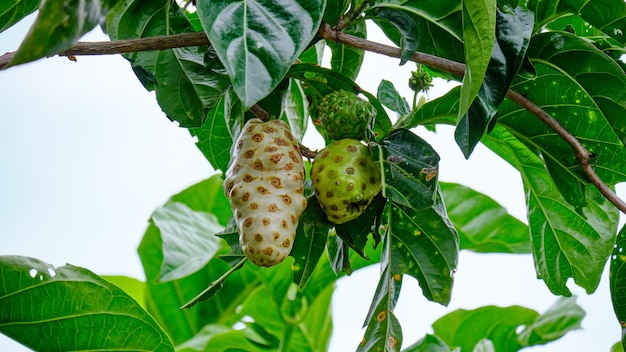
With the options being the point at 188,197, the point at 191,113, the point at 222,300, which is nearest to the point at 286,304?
the point at 222,300

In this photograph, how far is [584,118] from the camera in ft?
3.08

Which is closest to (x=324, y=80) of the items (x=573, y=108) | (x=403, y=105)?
(x=403, y=105)

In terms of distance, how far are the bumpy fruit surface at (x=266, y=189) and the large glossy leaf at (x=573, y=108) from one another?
1.03ft

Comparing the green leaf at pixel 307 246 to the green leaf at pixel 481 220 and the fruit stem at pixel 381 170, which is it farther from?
the green leaf at pixel 481 220

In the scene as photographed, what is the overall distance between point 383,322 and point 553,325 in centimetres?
96

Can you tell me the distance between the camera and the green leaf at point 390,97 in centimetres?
102

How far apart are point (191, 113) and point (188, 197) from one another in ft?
3.55

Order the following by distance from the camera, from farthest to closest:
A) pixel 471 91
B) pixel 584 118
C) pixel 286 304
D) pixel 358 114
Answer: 1. pixel 286 304
2. pixel 584 118
3. pixel 358 114
4. pixel 471 91

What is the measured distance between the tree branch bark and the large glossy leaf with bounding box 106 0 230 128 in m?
0.12

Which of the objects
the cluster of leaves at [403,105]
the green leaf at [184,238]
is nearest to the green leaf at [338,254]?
the cluster of leaves at [403,105]

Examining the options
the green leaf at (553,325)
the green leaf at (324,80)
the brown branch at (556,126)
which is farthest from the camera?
the green leaf at (553,325)

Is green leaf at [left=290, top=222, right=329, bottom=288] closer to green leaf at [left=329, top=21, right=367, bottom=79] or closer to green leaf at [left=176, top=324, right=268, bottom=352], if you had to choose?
green leaf at [left=329, top=21, right=367, bottom=79]

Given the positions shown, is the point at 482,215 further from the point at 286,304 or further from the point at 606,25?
the point at 606,25

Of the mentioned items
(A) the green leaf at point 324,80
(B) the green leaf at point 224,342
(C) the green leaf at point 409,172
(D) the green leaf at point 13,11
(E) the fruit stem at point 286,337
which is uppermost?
(D) the green leaf at point 13,11
